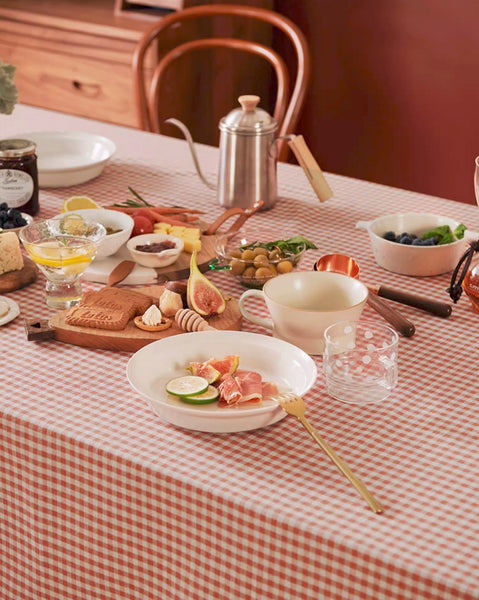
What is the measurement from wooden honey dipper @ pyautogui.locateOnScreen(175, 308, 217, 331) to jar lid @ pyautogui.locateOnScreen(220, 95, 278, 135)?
0.56m

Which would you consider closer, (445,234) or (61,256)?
(61,256)

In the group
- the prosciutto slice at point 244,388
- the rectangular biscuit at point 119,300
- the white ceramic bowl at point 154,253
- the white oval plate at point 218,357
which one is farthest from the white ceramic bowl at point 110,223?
the prosciutto slice at point 244,388

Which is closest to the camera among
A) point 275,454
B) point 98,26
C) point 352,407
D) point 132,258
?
point 275,454

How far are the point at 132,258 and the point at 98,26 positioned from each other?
1.87 m

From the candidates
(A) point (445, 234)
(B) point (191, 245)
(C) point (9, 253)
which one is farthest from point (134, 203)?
(A) point (445, 234)

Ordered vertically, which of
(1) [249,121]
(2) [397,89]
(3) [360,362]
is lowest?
(2) [397,89]

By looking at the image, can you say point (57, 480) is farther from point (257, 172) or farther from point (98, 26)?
point (98, 26)

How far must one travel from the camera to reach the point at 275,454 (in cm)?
111

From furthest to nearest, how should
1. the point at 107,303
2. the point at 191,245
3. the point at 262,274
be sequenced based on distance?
the point at 191,245
the point at 262,274
the point at 107,303

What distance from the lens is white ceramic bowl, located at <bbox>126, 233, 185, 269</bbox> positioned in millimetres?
1573

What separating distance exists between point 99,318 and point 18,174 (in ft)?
1.68

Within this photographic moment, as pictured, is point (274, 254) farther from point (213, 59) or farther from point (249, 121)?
point (213, 59)

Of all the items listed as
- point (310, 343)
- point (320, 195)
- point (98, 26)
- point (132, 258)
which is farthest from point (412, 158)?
point (310, 343)

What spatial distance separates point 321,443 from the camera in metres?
1.09
